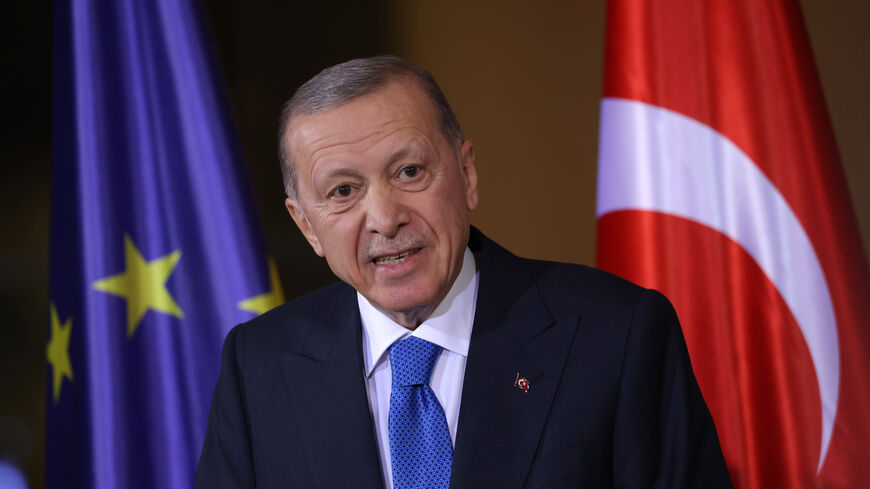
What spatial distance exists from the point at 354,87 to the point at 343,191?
6.7 inches

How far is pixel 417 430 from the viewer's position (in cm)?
133

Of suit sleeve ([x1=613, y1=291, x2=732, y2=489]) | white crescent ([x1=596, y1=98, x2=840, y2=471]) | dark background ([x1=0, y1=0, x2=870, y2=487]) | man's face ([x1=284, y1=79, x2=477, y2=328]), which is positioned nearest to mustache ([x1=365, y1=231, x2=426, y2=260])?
man's face ([x1=284, y1=79, x2=477, y2=328])

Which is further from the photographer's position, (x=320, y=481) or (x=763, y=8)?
(x=763, y=8)

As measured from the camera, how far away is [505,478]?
1.28 meters

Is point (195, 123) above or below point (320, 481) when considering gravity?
above

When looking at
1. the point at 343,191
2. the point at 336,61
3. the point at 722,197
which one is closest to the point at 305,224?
the point at 343,191

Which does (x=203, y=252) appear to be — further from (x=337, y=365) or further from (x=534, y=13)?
(x=534, y=13)

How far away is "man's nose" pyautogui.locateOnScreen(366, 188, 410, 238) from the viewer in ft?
4.18

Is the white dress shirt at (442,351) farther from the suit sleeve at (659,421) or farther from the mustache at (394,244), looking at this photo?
the suit sleeve at (659,421)

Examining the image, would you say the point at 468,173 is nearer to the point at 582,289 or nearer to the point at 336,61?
the point at 582,289

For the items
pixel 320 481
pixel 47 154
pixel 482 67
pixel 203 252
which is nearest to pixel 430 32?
pixel 482 67

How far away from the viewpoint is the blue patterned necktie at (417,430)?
131 centimetres

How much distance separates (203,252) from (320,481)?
3.52 ft

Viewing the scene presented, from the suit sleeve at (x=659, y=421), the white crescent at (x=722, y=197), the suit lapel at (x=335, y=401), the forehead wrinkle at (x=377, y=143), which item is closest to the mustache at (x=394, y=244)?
the forehead wrinkle at (x=377, y=143)
